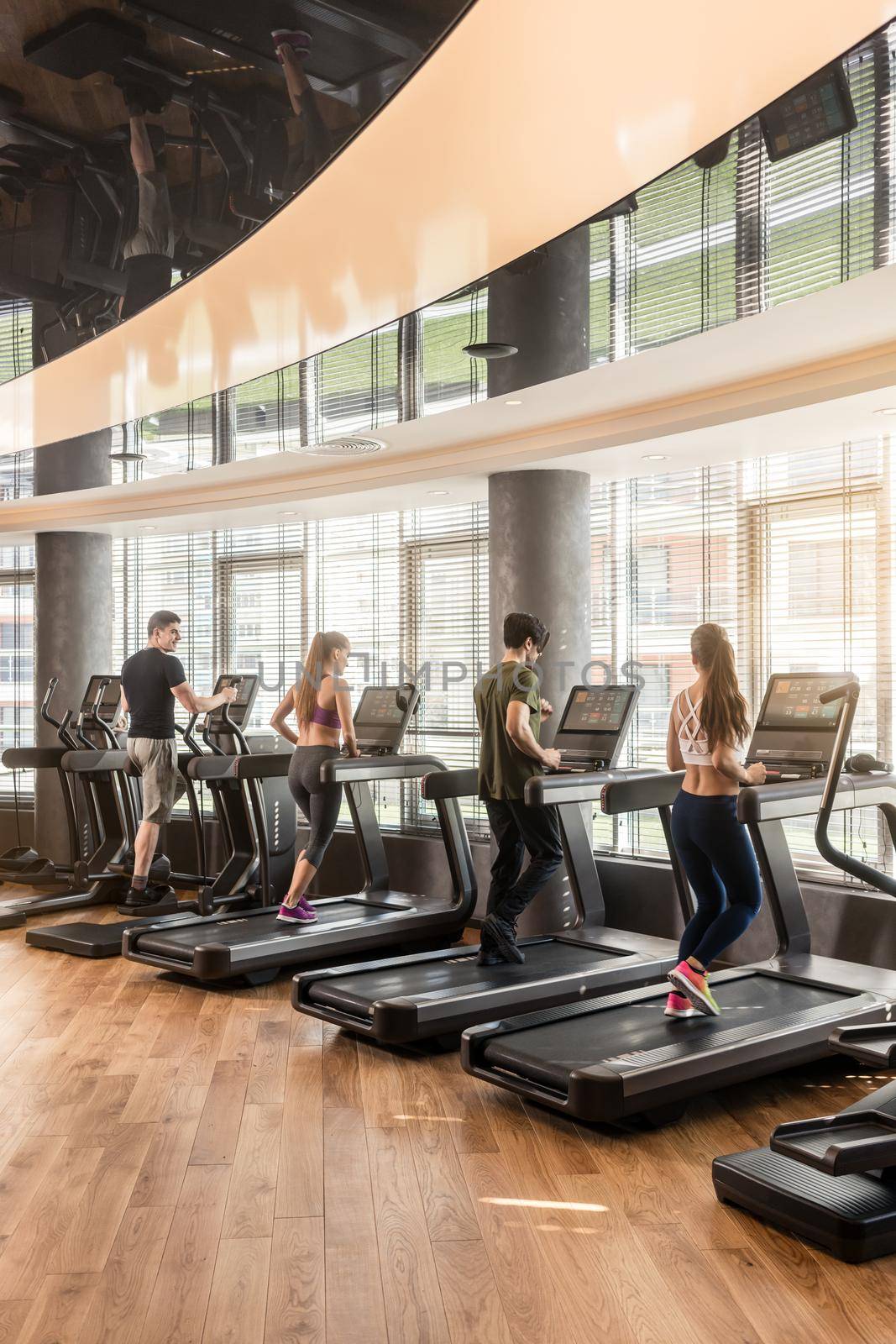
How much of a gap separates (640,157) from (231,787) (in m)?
5.26

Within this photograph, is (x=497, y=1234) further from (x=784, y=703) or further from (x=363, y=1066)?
(x=784, y=703)

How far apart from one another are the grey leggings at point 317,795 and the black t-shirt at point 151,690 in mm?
1272

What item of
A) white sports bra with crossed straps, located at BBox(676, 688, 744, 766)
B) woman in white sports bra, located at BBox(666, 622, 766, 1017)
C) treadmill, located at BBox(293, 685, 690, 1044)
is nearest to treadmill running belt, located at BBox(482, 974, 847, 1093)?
A: woman in white sports bra, located at BBox(666, 622, 766, 1017)

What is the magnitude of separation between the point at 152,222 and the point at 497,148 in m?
0.89

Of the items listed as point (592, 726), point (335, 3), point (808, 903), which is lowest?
point (808, 903)

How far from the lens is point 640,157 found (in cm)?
224

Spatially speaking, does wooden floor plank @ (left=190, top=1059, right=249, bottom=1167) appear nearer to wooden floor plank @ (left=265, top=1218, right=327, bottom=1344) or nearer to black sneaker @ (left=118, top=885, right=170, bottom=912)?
wooden floor plank @ (left=265, top=1218, right=327, bottom=1344)

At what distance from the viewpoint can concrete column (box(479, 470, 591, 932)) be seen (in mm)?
6102

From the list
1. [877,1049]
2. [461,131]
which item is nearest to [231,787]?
[877,1049]

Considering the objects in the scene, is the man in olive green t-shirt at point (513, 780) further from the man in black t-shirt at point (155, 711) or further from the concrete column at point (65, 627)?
the concrete column at point (65, 627)

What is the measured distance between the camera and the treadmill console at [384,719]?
20.3 ft

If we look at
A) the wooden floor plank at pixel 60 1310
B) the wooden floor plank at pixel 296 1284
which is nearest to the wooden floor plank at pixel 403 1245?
the wooden floor plank at pixel 296 1284

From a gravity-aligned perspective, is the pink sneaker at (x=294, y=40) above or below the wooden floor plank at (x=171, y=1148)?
above

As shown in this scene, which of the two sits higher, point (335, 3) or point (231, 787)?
point (335, 3)
